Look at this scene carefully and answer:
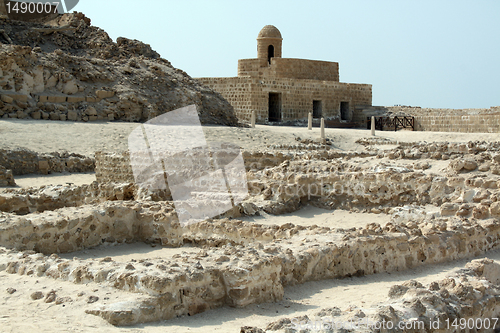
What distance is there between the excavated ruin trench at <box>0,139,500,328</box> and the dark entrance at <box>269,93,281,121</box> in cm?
1664

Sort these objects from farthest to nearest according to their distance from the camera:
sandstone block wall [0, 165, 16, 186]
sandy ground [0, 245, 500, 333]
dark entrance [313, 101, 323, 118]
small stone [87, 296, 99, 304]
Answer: dark entrance [313, 101, 323, 118], sandstone block wall [0, 165, 16, 186], small stone [87, 296, 99, 304], sandy ground [0, 245, 500, 333]

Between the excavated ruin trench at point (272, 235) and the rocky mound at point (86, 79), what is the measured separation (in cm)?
1217

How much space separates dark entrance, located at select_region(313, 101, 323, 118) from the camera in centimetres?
2929

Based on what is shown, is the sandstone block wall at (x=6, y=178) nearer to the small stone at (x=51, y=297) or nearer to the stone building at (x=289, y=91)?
the small stone at (x=51, y=297)

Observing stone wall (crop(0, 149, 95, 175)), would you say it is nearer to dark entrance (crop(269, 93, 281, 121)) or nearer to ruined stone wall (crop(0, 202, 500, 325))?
ruined stone wall (crop(0, 202, 500, 325))

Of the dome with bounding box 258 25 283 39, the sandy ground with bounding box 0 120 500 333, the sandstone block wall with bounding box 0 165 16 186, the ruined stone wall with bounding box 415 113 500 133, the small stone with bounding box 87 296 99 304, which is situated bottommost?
the sandy ground with bounding box 0 120 500 333

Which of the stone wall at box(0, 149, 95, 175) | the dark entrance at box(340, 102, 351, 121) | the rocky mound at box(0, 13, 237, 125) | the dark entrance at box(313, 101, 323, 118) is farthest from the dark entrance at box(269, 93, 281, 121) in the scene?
the stone wall at box(0, 149, 95, 175)

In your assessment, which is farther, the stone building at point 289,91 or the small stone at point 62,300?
the stone building at point 289,91

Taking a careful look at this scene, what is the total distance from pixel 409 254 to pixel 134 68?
2139 centimetres

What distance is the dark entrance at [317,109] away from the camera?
1153 inches

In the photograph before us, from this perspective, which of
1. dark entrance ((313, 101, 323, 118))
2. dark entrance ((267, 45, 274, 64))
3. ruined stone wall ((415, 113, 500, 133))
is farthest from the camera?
dark entrance ((267, 45, 274, 64))

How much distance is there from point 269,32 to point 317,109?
7.27m

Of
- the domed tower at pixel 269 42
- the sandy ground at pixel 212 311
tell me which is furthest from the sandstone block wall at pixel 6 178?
the domed tower at pixel 269 42

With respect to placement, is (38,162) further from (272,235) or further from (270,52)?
(270,52)
